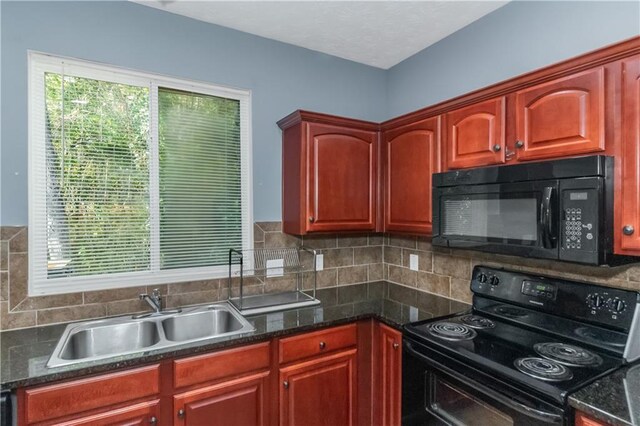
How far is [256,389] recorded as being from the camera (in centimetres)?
164

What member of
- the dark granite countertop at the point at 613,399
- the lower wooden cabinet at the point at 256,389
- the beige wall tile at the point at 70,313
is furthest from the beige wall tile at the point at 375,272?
the beige wall tile at the point at 70,313

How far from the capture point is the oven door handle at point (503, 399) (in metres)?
1.11

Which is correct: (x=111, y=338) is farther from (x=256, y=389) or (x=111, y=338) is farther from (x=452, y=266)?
(x=452, y=266)

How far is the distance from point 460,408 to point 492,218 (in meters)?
0.84

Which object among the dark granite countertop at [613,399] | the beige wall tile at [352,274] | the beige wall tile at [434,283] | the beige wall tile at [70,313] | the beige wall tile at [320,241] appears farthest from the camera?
the beige wall tile at [352,274]

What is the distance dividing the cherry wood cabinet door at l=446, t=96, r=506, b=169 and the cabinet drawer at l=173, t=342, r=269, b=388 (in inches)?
54.4

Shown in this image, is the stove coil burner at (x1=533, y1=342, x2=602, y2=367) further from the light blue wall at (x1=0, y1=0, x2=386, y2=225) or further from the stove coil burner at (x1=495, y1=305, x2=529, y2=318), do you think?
the light blue wall at (x1=0, y1=0, x2=386, y2=225)

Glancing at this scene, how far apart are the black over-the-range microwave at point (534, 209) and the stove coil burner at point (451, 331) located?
0.40 meters

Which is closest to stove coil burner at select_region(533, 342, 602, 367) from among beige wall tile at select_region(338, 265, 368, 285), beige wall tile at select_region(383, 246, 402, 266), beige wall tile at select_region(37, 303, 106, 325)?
beige wall tile at select_region(383, 246, 402, 266)

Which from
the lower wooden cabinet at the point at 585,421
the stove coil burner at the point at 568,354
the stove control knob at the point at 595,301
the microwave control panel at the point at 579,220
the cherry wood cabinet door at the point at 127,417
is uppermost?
the microwave control panel at the point at 579,220

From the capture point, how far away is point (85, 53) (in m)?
1.81

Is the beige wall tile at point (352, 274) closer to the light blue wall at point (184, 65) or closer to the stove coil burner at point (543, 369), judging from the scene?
the light blue wall at point (184, 65)

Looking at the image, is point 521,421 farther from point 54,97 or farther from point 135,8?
point 135,8

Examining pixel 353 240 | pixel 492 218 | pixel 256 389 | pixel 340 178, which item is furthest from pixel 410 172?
pixel 256 389
